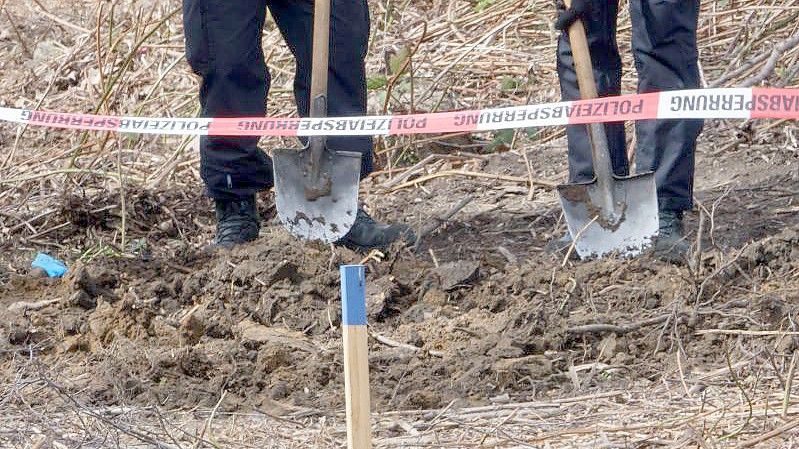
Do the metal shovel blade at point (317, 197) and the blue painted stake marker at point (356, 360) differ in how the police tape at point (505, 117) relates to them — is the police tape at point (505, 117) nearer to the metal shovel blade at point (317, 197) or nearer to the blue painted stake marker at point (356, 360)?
the metal shovel blade at point (317, 197)

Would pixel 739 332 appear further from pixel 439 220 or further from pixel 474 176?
pixel 474 176

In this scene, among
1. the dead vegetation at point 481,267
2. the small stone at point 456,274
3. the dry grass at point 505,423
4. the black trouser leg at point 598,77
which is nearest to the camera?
the dry grass at point 505,423

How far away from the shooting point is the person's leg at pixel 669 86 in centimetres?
417

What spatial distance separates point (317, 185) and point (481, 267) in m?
0.80

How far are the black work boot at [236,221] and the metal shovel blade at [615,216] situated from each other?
4.13 ft

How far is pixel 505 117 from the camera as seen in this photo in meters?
4.00

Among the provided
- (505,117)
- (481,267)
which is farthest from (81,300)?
(505,117)

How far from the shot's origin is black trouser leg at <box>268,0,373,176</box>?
185 inches

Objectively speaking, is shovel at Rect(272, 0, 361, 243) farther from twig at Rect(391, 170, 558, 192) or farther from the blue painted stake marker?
the blue painted stake marker

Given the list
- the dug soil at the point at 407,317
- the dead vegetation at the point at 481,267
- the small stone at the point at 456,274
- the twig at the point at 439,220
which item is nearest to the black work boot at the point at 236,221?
the dug soil at the point at 407,317

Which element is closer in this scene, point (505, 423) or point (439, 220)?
point (505, 423)

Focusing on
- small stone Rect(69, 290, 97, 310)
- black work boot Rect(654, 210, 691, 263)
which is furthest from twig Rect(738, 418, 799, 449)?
small stone Rect(69, 290, 97, 310)

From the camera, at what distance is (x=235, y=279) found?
4121 millimetres

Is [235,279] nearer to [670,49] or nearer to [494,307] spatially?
[494,307]
